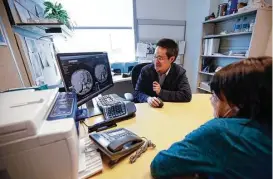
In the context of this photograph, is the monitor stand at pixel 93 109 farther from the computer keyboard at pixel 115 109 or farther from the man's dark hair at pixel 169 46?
the man's dark hair at pixel 169 46

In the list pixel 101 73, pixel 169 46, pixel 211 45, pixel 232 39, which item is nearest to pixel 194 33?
pixel 211 45

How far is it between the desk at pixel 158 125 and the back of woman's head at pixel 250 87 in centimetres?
41

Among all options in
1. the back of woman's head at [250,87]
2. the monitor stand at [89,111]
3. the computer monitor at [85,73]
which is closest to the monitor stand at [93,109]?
the monitor stand at [89,111]

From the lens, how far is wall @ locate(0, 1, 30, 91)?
984mm

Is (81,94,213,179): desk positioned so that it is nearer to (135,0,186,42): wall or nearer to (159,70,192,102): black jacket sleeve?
(159,70,192,102): black jacket sleeve

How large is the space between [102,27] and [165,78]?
1894 mm

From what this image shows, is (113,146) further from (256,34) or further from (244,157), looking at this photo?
(256,34)

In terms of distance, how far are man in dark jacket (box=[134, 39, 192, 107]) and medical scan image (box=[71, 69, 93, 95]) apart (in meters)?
0.60

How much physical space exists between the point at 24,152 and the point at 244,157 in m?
0.68

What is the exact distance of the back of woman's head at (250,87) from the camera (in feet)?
1.54

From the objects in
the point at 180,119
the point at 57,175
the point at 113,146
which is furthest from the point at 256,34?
the point at 57,175

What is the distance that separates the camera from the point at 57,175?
53cm

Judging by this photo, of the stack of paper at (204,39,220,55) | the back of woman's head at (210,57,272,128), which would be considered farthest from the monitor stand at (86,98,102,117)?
the stack of paper at (204,39,220,55)

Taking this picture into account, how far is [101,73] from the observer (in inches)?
48.3
